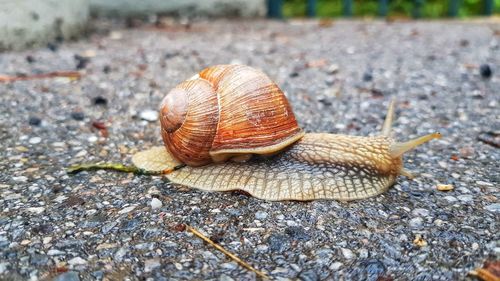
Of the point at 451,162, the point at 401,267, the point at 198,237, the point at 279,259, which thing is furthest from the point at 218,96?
the point at 451,162

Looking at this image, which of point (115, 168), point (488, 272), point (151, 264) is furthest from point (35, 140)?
point (488, 272)

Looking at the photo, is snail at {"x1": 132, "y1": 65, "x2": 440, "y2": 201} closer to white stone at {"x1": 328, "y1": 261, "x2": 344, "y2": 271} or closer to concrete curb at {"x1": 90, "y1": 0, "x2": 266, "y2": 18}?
white stone at {"x1": 328, "y1": 261, "x2": 344, "y2": 271}

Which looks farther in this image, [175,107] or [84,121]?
[84,121]

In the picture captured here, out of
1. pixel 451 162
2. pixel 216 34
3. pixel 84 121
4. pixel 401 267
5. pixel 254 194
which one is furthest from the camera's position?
pixel 216 34

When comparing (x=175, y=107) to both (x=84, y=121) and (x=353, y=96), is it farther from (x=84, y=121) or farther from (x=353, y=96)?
(x=353, y=96)

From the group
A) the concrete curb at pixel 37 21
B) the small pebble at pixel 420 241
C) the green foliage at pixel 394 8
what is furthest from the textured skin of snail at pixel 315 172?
the green foliage at pixel 394 8

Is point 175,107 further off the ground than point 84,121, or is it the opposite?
point 175,107

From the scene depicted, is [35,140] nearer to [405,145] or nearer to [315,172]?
[315,172]

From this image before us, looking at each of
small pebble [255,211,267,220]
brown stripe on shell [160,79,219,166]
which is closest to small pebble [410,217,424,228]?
small pebble [255,211,267,220]
